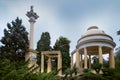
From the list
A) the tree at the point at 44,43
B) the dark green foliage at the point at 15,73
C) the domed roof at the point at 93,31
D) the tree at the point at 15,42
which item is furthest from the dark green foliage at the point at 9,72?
the tree at the point at 44,43

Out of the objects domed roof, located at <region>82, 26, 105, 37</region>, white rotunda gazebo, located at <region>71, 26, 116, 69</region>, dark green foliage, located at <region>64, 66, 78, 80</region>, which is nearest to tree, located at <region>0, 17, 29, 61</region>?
dark green foliage, located at <region>64, 66, 78, 80</region>

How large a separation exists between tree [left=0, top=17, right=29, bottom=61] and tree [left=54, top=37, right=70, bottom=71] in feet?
40.2

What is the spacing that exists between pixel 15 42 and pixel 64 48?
15259mm

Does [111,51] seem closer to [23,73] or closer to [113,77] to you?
[113,77]

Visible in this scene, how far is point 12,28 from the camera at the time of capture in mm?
26141

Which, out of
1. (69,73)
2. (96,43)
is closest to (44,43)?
(96,43)

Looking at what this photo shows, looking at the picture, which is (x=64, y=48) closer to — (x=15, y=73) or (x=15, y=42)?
(x=15, y=42)

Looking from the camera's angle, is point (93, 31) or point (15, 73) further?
point (93, 31)

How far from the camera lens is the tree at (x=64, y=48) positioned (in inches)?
1476

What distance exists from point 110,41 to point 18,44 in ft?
38.9

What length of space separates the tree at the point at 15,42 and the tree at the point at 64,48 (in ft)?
40.2

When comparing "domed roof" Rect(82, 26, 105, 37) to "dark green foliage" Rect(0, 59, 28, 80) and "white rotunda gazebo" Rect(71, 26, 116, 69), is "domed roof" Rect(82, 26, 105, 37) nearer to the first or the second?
"white rotunda gazebo" Rect(71, 26, 116, 69)

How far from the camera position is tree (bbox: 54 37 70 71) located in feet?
123

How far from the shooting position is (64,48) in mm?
39406
